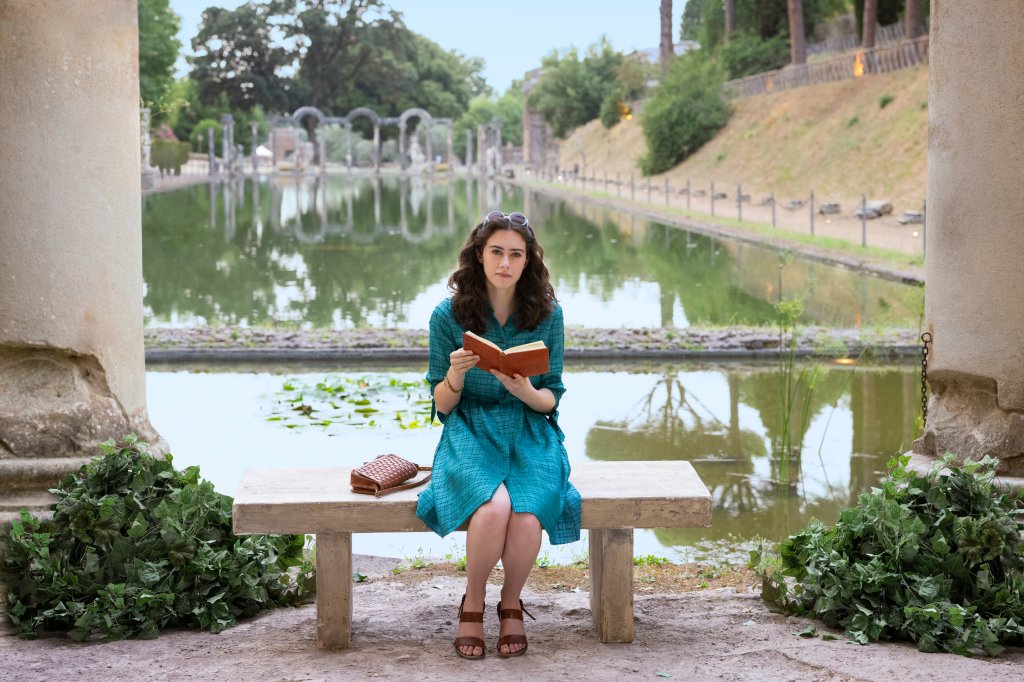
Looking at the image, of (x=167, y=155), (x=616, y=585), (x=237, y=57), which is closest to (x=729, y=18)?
(x=167, y=155)

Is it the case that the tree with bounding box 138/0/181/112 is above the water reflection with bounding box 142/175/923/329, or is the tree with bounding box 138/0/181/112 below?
above

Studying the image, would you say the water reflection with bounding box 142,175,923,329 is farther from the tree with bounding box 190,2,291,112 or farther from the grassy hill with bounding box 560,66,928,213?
the tree with bounding box 190,2,291,112

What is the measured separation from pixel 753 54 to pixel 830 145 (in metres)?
12.3

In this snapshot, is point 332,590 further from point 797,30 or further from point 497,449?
point 797,30

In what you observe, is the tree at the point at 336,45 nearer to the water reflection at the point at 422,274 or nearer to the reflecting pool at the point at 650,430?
the water reflection at the point at 422,274

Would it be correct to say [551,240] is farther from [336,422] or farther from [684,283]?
[336,422]

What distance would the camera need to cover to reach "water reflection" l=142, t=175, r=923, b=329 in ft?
41.3

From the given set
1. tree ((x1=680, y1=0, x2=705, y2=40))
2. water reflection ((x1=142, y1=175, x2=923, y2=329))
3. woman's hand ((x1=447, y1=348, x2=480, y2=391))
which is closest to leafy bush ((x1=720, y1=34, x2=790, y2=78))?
water reflection ((x1=142, y1=175, x2=923, y2=329))

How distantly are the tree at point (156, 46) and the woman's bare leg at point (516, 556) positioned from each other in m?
35.3

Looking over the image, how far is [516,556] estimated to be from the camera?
3689 mm

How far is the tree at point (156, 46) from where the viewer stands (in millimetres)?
37906

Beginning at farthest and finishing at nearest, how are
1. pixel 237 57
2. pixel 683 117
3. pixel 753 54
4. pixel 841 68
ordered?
1. pixel 237 57
2. pixel 753 54
3. pixel 683 117
4. pixel 841 68

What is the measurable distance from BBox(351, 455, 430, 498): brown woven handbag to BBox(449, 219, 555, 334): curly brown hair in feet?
1.55

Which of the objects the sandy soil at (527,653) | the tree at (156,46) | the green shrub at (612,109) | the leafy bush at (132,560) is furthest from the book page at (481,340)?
the green shrub at (612,109)
